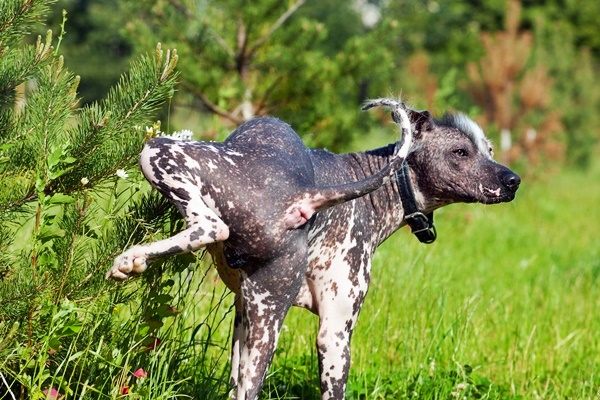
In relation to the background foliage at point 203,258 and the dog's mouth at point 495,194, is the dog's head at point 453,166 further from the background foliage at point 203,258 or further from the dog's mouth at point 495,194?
the background foliage at point 203,258

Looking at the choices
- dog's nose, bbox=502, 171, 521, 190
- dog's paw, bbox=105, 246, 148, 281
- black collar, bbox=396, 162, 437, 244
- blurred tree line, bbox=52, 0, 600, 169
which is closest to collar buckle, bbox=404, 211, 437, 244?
black collar, bbox=396, 162, 437, 244

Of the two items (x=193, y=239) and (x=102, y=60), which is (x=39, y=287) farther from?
(x=102, y=60)

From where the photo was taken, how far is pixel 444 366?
166 inches

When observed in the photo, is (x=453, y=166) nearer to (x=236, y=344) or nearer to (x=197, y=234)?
(x=236, y=344)

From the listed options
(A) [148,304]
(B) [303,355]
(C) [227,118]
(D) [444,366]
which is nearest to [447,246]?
(C) [227,118]

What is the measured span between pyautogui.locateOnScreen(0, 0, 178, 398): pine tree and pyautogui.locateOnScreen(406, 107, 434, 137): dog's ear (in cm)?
89

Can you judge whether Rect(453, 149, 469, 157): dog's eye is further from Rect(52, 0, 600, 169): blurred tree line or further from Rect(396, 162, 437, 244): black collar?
Rect(52, 0, 600, 169): blurred tree line

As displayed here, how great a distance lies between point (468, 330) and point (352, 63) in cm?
321

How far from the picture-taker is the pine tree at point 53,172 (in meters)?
2.63

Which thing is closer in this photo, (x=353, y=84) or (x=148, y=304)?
(x=148, y=304)

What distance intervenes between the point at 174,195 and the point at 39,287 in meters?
0.62

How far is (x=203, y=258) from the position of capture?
130 inches

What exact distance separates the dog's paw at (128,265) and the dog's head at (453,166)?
1.22m

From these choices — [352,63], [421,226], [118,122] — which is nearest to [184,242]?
[118,122]
